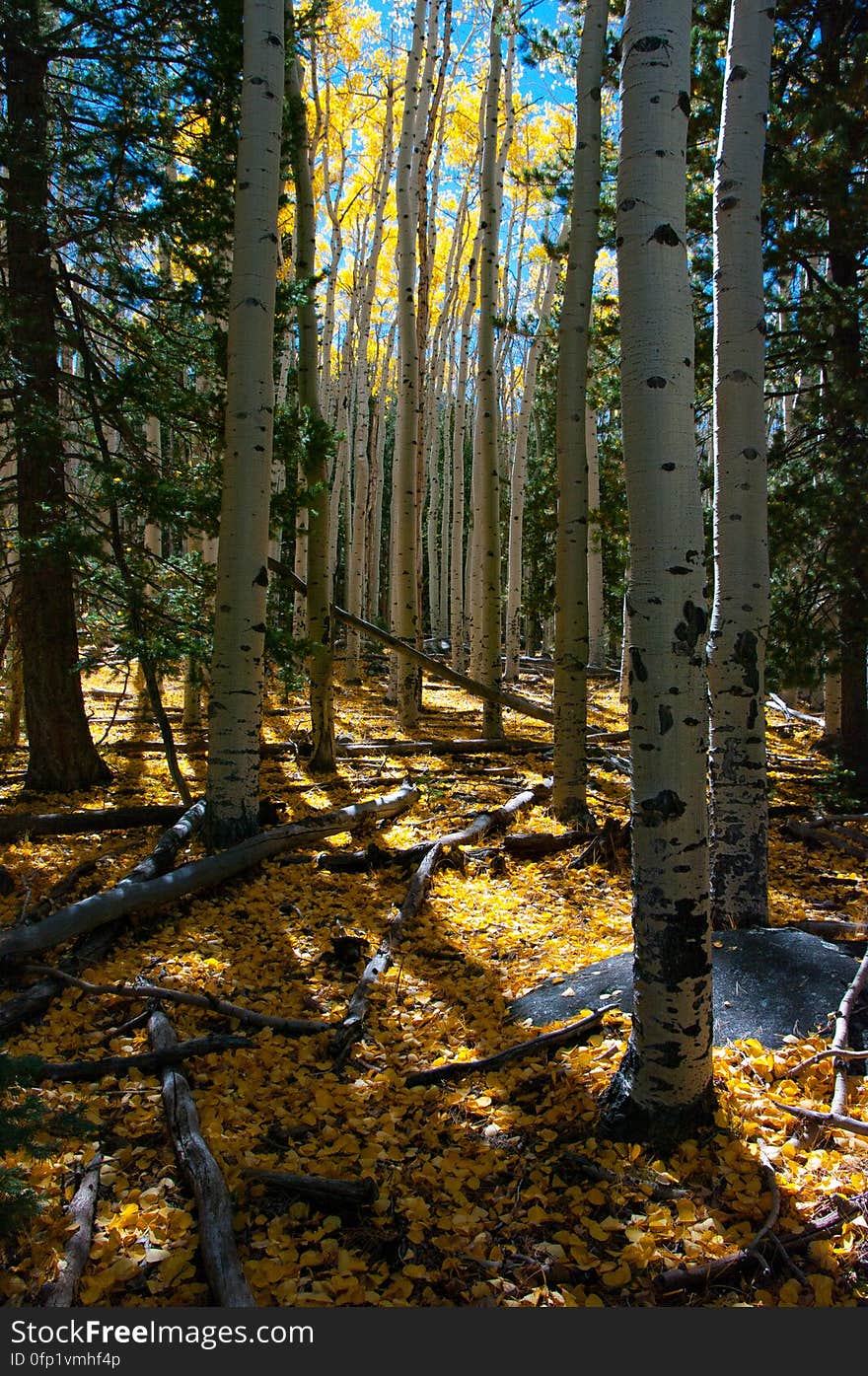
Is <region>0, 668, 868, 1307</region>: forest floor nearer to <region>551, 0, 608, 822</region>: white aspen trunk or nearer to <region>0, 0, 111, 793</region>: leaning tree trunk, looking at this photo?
<region>551, 0, 608, 822</region>: white aspen trunk

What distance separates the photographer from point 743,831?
408cm

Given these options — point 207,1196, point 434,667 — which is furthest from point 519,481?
point 207,1196

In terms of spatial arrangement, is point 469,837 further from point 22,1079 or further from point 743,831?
point 22,1079

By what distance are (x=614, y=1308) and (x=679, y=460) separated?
227 centimetres

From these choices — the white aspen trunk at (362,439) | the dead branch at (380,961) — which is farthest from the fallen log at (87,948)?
the white aspen trunk at (362,439)

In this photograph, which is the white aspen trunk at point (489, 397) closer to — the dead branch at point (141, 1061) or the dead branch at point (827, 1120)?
the dead branch at point (141, 1061)

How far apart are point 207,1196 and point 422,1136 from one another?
2.50 feet

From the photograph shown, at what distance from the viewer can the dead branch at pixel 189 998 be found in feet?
11.2

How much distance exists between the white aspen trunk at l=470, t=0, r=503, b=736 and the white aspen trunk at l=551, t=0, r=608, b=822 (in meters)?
2.71

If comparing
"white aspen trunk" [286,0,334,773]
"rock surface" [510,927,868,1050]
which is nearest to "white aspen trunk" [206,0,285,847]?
"white aspen trunk" [286,0,334,773]

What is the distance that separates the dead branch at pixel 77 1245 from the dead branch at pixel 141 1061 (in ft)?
1.77

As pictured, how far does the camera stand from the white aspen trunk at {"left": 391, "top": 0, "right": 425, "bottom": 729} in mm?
9547

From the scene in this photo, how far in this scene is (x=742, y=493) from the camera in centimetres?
403

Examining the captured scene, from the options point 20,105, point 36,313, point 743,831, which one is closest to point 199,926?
point 743,831
